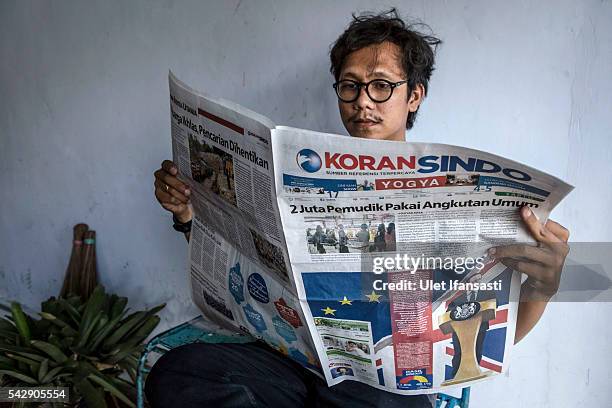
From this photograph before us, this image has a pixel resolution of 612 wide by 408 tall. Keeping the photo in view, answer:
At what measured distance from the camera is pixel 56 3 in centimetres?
161

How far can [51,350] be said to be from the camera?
1339mm

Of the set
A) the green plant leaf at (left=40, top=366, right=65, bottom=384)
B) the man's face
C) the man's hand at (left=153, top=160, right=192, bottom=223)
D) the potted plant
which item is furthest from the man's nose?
the green plant leaf at (left=40, top=366, right=65, bottom=384)

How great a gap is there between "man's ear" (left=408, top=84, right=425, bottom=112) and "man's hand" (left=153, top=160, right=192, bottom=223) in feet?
1.43

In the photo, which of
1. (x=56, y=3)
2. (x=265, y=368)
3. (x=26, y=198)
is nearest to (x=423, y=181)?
(x=265, y=368)

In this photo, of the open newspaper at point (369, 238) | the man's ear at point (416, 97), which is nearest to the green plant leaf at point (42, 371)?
the open newspaper at point (369, 238)

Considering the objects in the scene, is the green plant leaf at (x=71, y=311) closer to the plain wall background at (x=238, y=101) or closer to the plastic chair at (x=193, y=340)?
the plain wall background at (x=238, y=101)

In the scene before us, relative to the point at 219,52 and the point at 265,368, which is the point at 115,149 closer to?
the point at 219,52

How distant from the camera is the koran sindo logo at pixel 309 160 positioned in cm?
81

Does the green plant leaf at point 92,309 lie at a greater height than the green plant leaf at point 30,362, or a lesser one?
greater

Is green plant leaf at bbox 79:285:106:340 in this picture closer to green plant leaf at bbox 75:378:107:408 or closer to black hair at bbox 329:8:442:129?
green plant leaf at bbox 75:378:107:408

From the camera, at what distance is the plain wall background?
1.15 metres

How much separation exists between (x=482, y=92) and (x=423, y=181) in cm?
49

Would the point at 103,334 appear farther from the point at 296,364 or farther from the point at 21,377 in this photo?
the point at 296,364

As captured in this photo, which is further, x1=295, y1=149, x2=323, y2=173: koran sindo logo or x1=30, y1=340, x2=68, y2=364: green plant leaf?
x1=30, y1=340, x2=68, y2=364: green plant leaf
